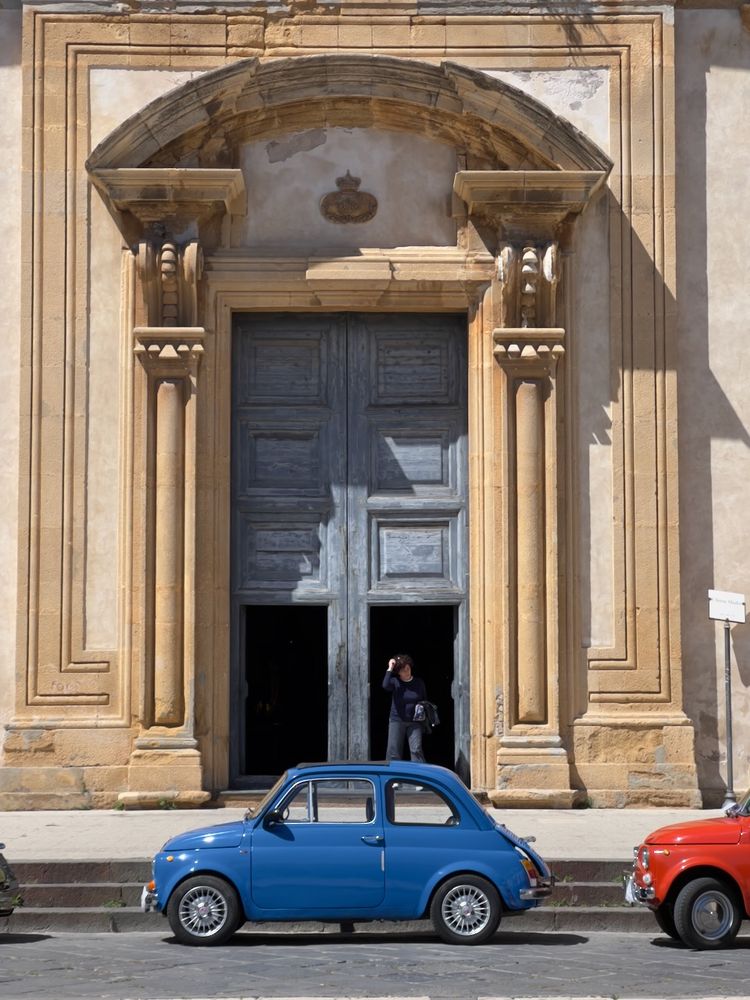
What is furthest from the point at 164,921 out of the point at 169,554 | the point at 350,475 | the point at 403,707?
the point at 350,475

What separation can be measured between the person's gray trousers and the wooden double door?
2.09ft

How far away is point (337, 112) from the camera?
19719 millimetres

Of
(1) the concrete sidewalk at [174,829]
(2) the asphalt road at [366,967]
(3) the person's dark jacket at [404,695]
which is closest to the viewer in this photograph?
(2) the asphalt road at [366,967]

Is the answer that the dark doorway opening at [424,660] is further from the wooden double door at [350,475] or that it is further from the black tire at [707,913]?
the black tire at [707,913]

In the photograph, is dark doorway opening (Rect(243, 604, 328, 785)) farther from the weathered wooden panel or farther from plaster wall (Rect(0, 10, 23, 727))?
plaster wall (Rect(0, 10, 23, 727))

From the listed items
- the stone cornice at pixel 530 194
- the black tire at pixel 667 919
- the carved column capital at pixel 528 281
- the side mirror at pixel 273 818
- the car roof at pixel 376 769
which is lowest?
the black tire at pixel 667 919

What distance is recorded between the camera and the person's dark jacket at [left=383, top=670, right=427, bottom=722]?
1922cm

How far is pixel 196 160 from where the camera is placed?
64.3 feet

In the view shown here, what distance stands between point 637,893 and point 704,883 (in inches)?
20.4

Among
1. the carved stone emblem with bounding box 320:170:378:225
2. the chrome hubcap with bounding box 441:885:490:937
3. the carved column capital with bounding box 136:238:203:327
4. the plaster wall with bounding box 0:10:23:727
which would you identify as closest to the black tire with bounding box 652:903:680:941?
the chrome hubcap with bounding box 441:885:490:937

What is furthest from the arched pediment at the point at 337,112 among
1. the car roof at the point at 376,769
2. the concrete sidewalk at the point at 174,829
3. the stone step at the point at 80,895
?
the car roof at the point at 376,769

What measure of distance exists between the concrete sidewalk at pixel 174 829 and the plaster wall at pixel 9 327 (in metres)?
1.91

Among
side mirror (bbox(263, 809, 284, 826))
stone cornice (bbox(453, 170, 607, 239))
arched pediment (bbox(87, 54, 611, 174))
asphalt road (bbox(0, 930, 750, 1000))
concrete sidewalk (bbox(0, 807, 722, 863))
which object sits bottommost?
asphalt road (bbox(0, 930, 750, 1000))

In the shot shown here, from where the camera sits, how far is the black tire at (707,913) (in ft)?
42.5
